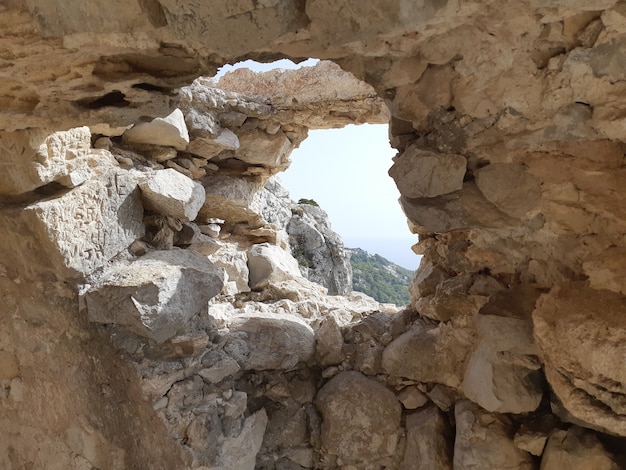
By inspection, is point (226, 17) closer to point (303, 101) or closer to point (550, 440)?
point (550, 440)

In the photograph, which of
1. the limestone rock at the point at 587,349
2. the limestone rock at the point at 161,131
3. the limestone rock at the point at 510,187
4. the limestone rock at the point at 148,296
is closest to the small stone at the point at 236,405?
the limestone rock at the point at 148,296

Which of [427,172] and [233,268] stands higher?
[427,172]

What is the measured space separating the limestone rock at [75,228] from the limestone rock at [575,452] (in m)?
2.41

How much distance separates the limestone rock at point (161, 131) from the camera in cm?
331

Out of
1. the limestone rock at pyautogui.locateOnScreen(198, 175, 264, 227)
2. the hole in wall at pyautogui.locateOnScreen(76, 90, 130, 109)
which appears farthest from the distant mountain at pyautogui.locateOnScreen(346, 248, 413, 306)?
the hole in wall at pyautogui.locateOnScreen(76, 90, 130, 109)

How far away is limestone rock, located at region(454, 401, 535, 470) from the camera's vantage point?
2184mm

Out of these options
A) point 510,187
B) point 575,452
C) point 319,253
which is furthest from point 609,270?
point 319,253

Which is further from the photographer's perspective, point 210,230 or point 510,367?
point 210,230

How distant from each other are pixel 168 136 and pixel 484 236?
2.43 meters

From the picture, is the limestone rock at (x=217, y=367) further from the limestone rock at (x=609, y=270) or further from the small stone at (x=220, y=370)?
the limestone rock at (x=609, y=270)

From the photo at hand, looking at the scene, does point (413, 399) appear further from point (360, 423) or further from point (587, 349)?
point (587, 349)

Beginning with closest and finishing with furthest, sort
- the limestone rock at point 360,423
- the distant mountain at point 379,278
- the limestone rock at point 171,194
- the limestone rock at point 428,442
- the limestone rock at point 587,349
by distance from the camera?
the limestone rock at point 587,349
the limestone rock at point 428,442
the limestone rock at point 360,423
the limestone rock at point 171,194
the distant mountain at point 379,278

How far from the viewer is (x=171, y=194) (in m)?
2.75

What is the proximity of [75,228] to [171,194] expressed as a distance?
621 mm
